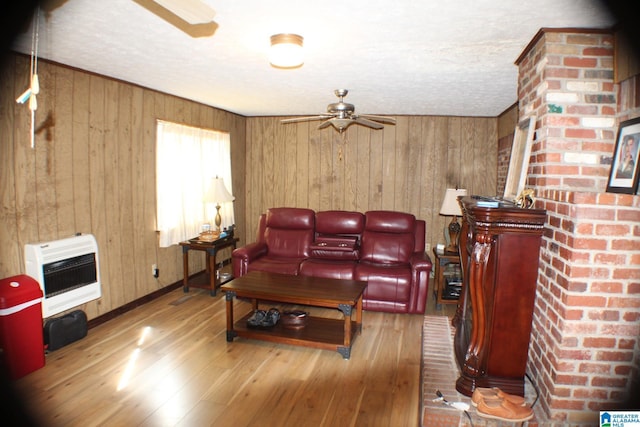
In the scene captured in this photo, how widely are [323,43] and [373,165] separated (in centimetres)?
327

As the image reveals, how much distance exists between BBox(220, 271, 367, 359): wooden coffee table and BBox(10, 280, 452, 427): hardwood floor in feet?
0.34

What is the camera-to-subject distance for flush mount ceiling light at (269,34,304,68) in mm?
2393

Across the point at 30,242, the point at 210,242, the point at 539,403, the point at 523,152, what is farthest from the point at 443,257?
the point at 30,242

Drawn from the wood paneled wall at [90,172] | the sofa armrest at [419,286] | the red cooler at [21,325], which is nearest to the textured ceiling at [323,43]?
the wood paneled wall at [90,172]

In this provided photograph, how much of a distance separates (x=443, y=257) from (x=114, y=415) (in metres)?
3.30

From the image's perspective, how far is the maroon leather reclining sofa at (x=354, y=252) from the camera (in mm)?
3951

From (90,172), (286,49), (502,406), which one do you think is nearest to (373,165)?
(286,49)

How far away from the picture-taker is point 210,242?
460cm

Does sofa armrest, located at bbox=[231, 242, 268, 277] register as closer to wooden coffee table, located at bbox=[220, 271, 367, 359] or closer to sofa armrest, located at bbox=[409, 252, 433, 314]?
wooden coffee table, located at bbox=[220, 271, 367, 359]

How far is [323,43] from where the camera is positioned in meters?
2.54

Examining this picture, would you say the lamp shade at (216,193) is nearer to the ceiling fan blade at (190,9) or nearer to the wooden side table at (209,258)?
the wooden side table at (209,258)

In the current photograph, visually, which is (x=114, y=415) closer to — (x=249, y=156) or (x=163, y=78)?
(x=163, y=78)

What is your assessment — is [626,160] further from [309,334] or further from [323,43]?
[309,334]

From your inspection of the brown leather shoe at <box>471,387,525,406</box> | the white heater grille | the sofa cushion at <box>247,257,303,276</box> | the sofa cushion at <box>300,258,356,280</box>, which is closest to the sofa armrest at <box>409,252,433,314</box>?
the sofa cushion at <box>300,258,356,280</box>
